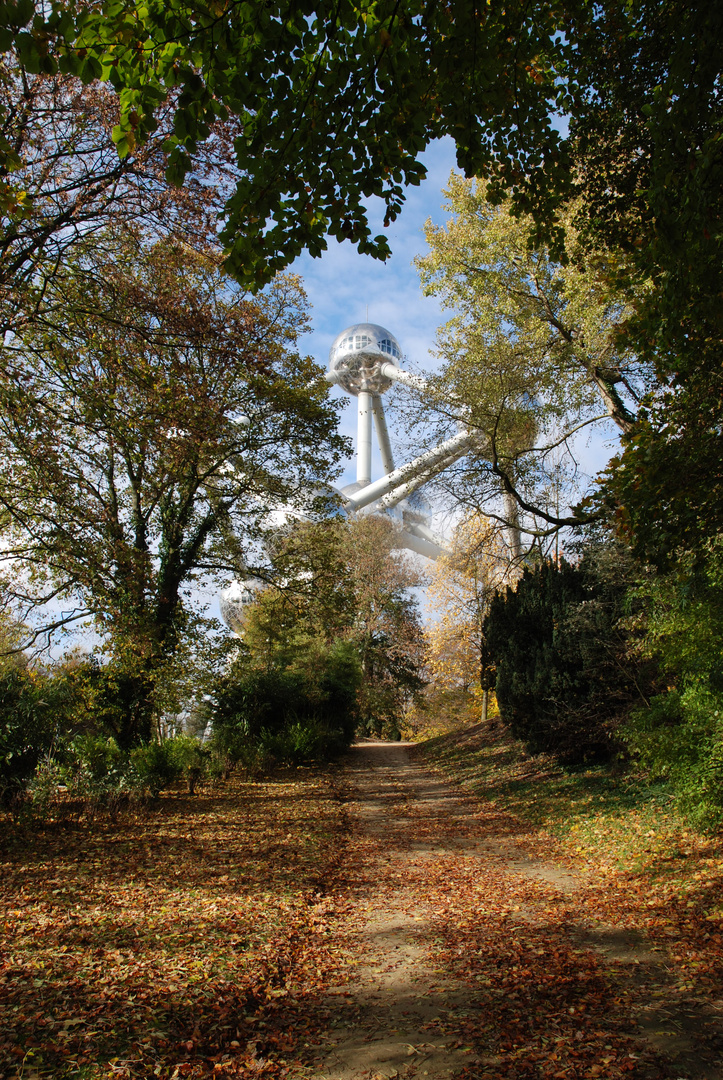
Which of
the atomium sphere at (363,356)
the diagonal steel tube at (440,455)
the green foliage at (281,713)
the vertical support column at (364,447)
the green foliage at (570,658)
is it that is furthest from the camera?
the atomium sphere at (363,356)

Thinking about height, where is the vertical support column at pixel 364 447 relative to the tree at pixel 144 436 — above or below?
above

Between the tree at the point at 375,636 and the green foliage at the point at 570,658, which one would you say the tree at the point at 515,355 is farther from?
the tree at the point at 375,636

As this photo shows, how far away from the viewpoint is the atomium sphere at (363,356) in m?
51.7

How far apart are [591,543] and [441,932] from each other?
7.07 metres

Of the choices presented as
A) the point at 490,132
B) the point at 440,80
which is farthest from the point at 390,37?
the point at 490,132

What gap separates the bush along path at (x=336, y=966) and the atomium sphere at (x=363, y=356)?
157 feet

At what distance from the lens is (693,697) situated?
583 centimetres

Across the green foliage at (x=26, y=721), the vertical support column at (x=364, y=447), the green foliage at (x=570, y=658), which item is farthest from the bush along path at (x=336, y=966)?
the vertical support column at (x=364, y=447)

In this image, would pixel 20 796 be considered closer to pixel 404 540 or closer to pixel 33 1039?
pixel 33 1039

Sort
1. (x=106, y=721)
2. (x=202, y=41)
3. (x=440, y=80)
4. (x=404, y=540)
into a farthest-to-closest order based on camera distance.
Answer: (x=404, y=540) < (x=106, y=721) < (x=440, y=80) < (x=202, y=41)

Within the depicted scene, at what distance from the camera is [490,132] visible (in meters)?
4.93

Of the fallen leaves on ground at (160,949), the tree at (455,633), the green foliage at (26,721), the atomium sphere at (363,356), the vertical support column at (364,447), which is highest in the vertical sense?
the atomium sphere at (363,356)

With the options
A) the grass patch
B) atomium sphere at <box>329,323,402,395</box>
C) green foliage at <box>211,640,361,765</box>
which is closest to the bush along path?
the grass patch

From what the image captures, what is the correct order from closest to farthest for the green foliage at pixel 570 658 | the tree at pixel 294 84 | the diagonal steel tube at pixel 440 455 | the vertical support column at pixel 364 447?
the tree at pixel 294 84 → the green foliage at pixel 570 658 → the diagonal steel tube at pixel 440 455 → the vertical support column at pixel 364 447
